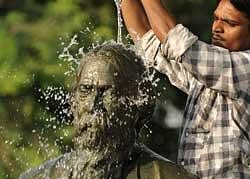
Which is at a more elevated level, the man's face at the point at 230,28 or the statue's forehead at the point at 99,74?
the man's face at the point at 230,28

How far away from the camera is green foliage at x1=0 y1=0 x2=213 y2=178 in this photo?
7504mm

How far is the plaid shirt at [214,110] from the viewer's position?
4.48 meters

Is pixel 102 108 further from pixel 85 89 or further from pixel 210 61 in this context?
pixel 210 61

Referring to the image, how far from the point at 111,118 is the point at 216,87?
91cm

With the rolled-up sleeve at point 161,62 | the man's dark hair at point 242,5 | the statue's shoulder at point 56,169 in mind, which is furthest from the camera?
the rolled-up sleeve at point 161,62

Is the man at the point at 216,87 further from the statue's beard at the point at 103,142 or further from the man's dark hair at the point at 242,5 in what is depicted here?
the statue's beard at the point at 103,142

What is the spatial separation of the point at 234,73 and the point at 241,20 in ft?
0.90

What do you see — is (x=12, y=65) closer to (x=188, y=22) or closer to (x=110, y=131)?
(x=188, y=22)

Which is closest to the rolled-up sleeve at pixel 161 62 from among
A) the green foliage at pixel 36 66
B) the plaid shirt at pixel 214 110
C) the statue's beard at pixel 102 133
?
the plaid shirt at pixel 214 110

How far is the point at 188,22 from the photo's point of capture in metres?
8.02

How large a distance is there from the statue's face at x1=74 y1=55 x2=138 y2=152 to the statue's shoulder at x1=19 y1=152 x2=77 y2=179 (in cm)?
12

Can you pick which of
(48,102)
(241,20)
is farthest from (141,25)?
(48,102)

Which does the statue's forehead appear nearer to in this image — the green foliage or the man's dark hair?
the man's dark hair

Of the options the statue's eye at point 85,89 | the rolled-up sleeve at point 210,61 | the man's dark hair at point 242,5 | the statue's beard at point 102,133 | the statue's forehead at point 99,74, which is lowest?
the statue's beard at point 102,133
